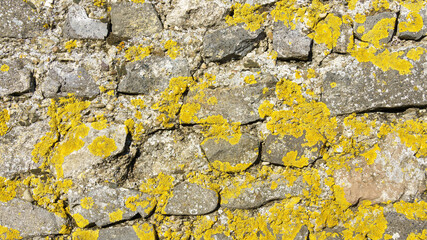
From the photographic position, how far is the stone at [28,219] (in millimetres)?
1562

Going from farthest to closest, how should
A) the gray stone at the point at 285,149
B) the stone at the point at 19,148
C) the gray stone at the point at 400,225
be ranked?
1. the stone at the point at 19,148
2. the gray stone at the point at 285,149
3. the gray stone at the point at 400,225

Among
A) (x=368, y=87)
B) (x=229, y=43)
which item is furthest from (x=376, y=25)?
(x=229, y=43)

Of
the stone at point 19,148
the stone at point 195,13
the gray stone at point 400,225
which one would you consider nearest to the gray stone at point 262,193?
the gray stone at point 400,225

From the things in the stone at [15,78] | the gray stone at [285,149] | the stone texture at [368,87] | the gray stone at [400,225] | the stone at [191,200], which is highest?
the stone at [15,78]

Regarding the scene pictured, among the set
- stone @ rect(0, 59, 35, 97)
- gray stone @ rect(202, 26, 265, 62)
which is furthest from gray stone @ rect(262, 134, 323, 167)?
stone @ rect(0, 59, 35, 97)

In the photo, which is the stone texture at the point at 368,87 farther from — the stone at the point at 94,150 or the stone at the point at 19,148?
the stone at the point at 19,148

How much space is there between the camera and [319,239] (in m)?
1.46

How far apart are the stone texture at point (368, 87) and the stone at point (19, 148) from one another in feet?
4.29

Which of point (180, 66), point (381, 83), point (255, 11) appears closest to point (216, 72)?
point (180, 66)

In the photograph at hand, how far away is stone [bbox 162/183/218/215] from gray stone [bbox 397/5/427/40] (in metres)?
1.05

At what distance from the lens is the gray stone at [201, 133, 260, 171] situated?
1.51 m

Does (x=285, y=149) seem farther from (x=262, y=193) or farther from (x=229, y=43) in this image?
→ (x=229, y=43)

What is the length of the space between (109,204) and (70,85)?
58 cm

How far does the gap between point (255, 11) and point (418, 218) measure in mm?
1104
